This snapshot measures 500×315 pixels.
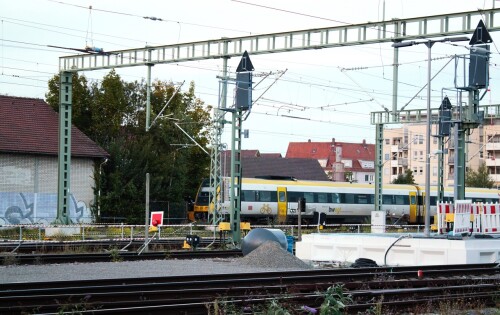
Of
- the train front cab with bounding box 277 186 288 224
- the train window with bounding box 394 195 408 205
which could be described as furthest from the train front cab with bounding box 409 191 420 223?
the train front cab with bounding box 277 186 288 224

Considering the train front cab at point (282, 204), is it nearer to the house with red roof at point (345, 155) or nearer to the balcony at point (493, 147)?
the balcony at point (493, 147)

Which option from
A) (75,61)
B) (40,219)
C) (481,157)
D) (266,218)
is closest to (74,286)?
(75,61)

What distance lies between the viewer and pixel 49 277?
71.2 ft

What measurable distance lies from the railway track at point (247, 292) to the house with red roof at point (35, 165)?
2902 centimetres

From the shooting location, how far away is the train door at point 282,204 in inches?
2192

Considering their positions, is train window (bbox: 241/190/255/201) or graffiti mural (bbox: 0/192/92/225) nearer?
graffiti mural (bbox: 0/192/92/225)

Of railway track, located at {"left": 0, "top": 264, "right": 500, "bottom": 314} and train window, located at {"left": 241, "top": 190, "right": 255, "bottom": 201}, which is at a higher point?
train window, located at {"left": 241, "top": 190, "right": 255, "bottom": 201}

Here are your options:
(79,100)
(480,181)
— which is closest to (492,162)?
(480,181)

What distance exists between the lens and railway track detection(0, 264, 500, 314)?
14.2 metres

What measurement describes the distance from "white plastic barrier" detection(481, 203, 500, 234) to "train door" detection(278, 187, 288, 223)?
84.4ft

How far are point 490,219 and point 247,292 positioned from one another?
15.8m

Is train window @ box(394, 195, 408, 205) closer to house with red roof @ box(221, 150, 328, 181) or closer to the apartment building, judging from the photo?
house with red roof @ box(221, 150, 328, 181)

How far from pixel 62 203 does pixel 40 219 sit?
11.5 meters

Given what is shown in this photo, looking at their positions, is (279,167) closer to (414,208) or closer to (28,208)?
(414,208)
